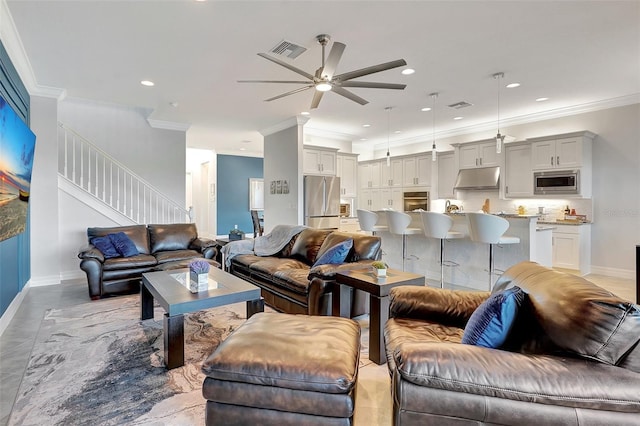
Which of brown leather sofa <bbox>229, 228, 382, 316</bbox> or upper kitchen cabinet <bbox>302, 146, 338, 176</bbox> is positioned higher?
upper kitchen cabinet <bbox>302, 146, 338, 176</bbox>

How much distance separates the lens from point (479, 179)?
22.6ft

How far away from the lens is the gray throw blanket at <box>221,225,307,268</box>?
4.49m

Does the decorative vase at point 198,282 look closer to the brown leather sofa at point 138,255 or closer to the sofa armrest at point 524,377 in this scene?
the brown leather sofa at point 138,255

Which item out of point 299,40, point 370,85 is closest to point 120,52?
point 299,40

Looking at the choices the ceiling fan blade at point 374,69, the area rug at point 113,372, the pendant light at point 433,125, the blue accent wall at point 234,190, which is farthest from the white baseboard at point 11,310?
the blue accent wall at point 234,190

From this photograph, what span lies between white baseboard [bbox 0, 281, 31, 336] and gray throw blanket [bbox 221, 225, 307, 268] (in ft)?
7.41

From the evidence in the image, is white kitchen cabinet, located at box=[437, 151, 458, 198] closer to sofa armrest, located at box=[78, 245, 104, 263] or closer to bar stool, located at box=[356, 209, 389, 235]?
bar stool, located at box=[356, 209, 389, 235]

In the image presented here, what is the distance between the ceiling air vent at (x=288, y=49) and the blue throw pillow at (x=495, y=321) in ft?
10.3

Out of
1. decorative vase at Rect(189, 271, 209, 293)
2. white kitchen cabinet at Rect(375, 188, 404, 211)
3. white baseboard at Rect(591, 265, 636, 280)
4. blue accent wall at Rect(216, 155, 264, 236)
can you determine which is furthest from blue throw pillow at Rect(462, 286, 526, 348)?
blue accent wall at Rect(216, 155, 264, 236)

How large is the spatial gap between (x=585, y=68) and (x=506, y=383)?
4.69m

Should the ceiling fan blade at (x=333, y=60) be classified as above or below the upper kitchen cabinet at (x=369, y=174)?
above

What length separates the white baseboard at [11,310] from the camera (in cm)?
309

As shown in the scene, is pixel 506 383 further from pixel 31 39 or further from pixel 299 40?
pixel 31 39

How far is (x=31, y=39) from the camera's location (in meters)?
3.40
